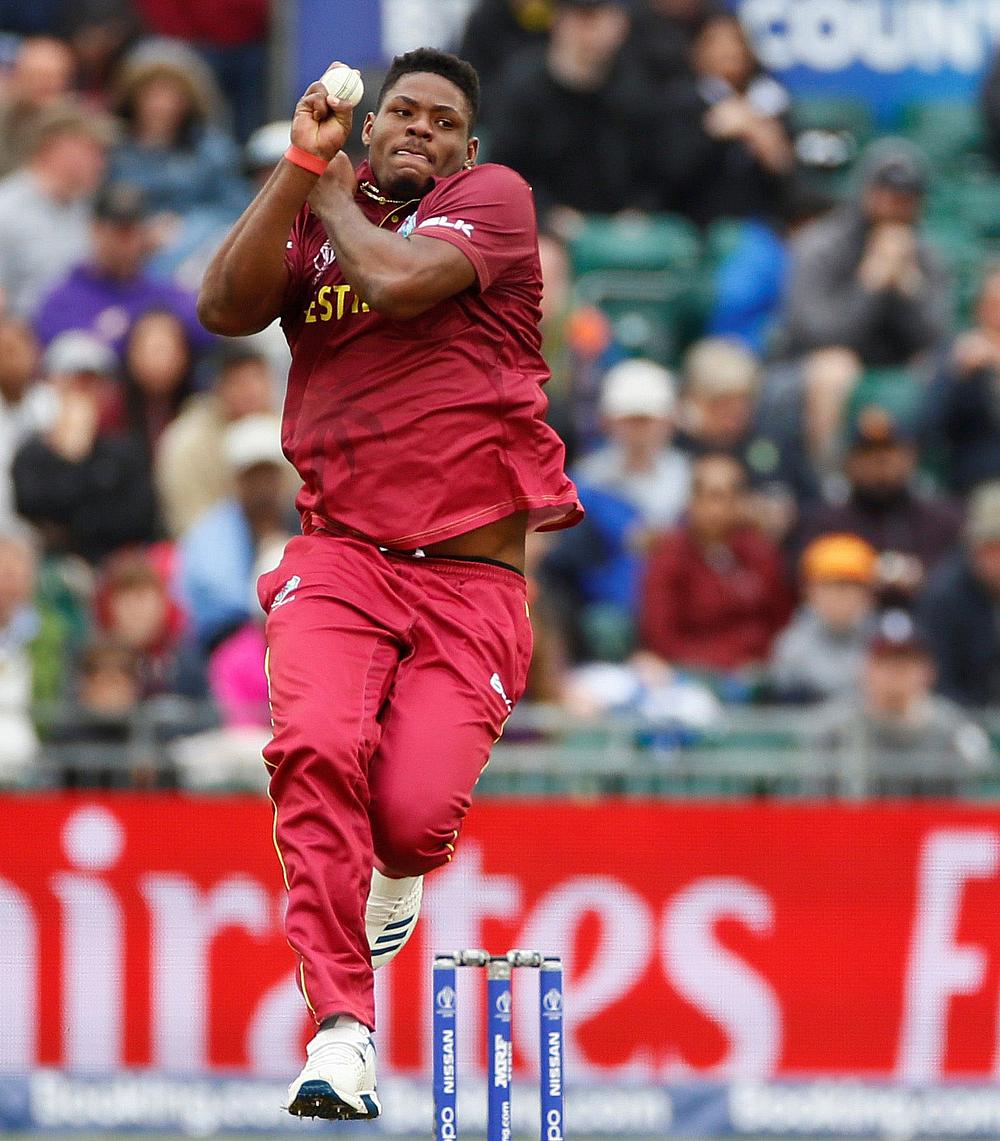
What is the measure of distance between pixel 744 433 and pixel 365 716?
6897 millimetres

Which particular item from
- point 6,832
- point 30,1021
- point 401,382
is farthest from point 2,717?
point 401,382

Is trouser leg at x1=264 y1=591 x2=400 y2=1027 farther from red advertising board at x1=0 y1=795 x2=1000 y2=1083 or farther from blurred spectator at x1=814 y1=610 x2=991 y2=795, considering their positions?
blurred spectator at x1=814 y1=610 x2=991 y2=795

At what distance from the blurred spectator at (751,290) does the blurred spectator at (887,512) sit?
1891 millimetres

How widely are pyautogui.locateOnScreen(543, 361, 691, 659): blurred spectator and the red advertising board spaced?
4.15 ft

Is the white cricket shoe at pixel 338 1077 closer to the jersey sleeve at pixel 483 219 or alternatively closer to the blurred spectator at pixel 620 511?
the jersey sleeve at pixel 483 219

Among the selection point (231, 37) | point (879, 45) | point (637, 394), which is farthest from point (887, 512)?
point (231, 37)

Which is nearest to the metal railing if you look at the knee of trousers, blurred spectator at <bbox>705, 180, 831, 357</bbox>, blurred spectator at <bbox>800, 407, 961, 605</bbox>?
blurred spectator at <bbox>800, 407, 961, 605</bbox>

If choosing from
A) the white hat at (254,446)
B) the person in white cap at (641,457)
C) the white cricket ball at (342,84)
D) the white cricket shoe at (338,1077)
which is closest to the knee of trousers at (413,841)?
the white cricket shoe at (338,1077)

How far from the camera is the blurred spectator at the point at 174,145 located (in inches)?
547

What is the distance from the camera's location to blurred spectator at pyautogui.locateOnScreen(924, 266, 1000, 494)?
1284 cm

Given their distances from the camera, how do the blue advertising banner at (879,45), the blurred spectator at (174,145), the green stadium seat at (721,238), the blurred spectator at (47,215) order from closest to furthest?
the blurred spectator at (47,215), the blurred spectator at (174,145), the green stadium seat at (721,238), the blue advertising banner at (879,45)

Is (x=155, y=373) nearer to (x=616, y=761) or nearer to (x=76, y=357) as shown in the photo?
(x=76, y=357)

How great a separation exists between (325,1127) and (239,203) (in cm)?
545

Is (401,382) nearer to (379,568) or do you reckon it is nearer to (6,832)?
(379,568)
